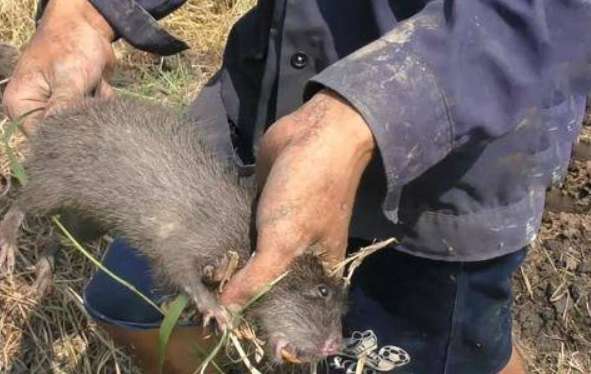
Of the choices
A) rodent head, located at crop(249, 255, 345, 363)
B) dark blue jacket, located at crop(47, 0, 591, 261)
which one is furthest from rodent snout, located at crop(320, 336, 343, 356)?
dark blue jacket, located at crop(47, 0, 591, 261)

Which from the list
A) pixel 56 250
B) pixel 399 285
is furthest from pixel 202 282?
pixel 56 250

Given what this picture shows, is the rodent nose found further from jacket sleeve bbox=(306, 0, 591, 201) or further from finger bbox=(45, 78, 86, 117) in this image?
finger bbox=(45, 78, 86, 117)

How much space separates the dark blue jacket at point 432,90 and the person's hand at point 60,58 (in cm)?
7

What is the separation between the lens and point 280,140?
1854 millimetres

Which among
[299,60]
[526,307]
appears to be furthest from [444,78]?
[526,307]

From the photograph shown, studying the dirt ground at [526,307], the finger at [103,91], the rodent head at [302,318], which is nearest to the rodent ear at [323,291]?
the rodent head at [302,318]

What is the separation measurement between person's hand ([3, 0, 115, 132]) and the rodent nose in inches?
40.2

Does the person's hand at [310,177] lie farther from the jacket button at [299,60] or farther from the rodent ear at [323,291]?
the jacket button at [299,60]

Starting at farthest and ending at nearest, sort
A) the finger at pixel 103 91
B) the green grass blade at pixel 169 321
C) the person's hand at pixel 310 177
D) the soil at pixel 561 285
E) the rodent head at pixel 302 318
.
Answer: the soil at pixel 561 285 < the finger at pixel 103 91 < the rodent head at pixel 302 318 < the green grass blade at pixel 169 321 < the person's hand at pixel 310 177

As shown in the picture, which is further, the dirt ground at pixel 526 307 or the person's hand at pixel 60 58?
the dirt ground at pixel 526 307

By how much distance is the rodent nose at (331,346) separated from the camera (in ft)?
7.84

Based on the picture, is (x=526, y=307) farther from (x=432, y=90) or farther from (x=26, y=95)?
(x=432, y=90)

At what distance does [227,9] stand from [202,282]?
2.89 m

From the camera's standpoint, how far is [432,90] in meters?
1.80
